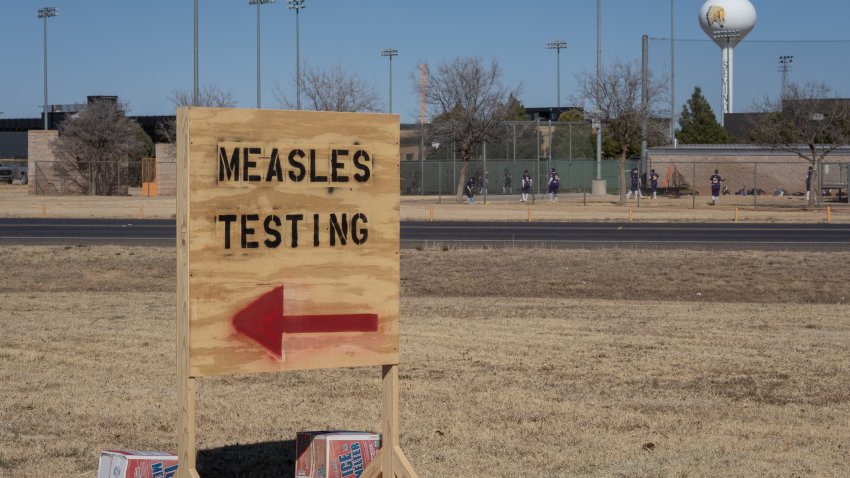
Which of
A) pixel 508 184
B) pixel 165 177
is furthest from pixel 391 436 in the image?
pixel 165 177

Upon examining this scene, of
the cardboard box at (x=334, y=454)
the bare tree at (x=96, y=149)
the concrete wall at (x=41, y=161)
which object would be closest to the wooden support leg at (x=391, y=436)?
the cardboard box at (x=334, y=454)

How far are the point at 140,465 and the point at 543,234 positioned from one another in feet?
86.4

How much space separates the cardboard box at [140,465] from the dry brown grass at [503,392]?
0.69 m

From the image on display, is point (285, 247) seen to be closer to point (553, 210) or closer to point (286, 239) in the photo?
point (286, 239)

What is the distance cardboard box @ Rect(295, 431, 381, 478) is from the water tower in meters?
75.8

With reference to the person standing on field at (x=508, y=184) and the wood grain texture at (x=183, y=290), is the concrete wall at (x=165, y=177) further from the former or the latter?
the wood grain texture at (x=183, y=290)

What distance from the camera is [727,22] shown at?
77.7 meters

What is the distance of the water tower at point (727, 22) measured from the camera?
255ft

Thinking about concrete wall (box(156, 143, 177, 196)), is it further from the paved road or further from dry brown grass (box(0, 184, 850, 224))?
the paved road

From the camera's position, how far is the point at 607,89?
57.0 metres

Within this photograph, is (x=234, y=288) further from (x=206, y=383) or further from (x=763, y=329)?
(x=763, y=329)

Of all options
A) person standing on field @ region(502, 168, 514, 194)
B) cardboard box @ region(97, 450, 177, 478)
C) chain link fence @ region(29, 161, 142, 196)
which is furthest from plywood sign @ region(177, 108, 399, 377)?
chain link fence @ region(29, 161, 142, 196)

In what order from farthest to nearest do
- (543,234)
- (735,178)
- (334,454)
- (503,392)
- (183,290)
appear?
(735,178), (543,234), (503,392), (334,454), (183,290)

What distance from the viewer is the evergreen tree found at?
7788cm
